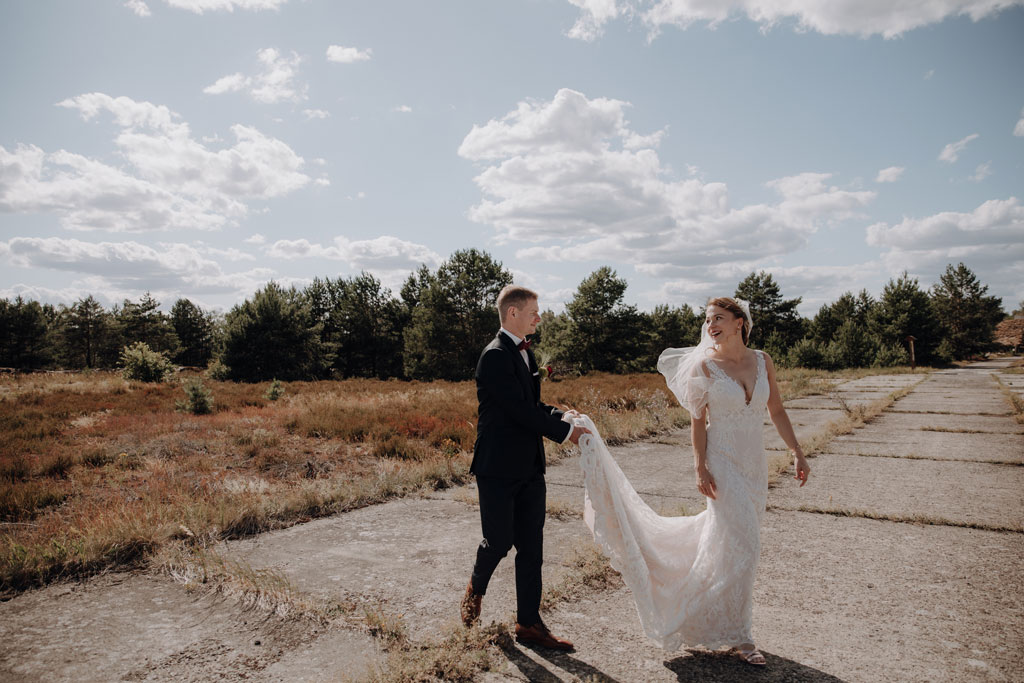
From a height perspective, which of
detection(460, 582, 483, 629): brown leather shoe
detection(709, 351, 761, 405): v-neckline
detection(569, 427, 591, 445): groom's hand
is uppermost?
detection(709, 351, 761, 405): v-neckline

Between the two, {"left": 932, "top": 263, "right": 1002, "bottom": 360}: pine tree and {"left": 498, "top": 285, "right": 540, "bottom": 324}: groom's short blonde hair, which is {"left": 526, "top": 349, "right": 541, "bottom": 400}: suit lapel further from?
{"left": 932, "top": 263, "right": 1002, "bottom": 360}: pine tree

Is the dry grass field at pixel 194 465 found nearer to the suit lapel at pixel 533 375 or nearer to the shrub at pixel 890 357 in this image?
the suit lapel at pixel 533 375

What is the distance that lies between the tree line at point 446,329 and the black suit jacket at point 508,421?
26776mm

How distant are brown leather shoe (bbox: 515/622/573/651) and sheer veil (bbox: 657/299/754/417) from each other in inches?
59.0

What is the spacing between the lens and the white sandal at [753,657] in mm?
2887

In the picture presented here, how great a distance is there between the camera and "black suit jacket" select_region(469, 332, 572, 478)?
3.08m

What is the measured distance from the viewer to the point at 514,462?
3129 millimetres

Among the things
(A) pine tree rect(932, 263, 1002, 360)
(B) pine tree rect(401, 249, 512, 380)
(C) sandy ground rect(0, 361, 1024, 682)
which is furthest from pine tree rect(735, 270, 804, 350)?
(C) sandy ground rect(0, 361, 1024, 682)

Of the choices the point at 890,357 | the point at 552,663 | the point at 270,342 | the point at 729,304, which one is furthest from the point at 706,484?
the point at 890,357

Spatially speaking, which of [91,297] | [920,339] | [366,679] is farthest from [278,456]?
[91,297]

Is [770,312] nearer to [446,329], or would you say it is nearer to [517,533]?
[446,329]

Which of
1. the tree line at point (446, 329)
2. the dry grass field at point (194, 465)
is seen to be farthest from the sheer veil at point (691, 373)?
the tree line at point (446, 329)

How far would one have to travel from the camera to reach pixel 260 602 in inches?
145

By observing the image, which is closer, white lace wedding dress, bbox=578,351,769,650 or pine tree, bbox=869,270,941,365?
white lace wedding dress, bbox=578,351,769,650
